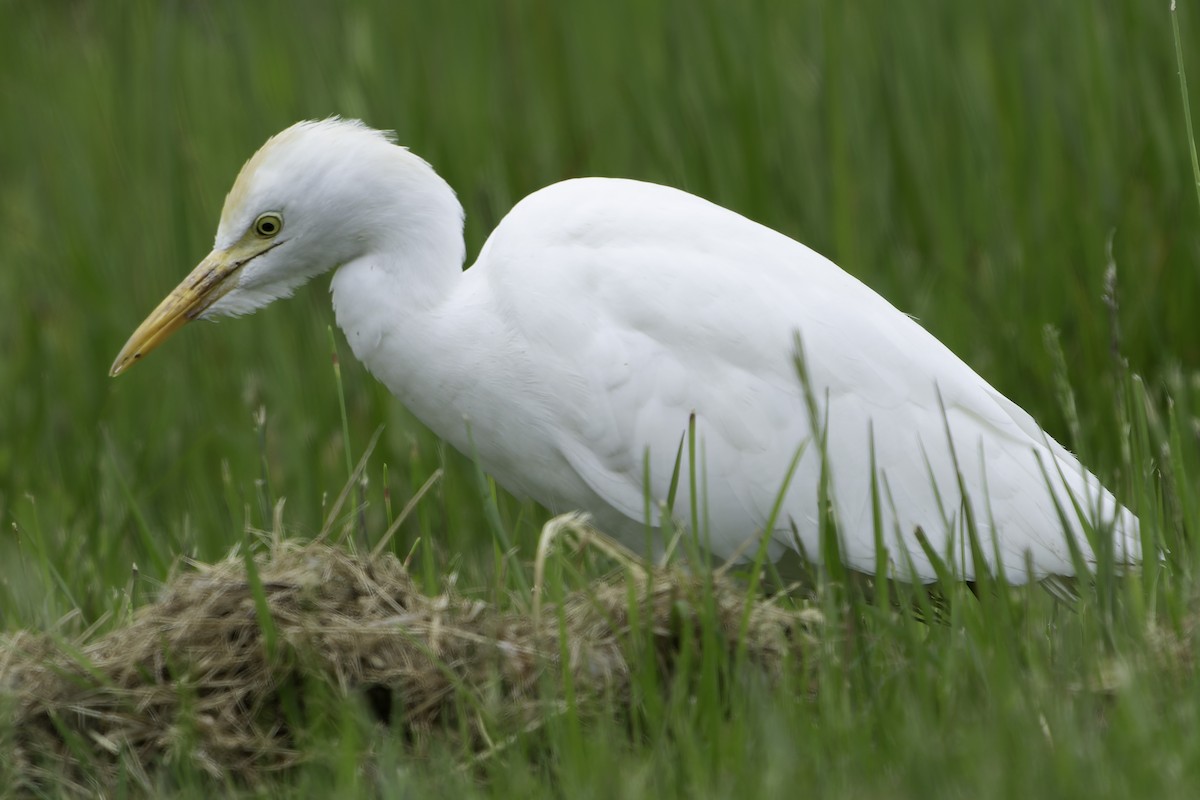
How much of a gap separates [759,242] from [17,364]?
299 centimetres

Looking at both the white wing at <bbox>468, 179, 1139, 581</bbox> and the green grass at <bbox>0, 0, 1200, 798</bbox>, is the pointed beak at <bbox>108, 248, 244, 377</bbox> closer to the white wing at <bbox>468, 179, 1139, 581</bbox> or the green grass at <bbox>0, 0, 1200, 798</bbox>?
the green grass at <bbox>0, 0, 1200, 798</bbox>

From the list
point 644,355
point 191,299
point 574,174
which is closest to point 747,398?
point 644,355

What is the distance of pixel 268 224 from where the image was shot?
3270 millimetres

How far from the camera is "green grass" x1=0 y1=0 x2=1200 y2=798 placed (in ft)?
14.2

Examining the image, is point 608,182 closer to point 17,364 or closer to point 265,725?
point 265,725

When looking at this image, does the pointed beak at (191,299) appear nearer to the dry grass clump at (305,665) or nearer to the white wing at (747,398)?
the white wing at (747,398)

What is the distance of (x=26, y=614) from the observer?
133 inches

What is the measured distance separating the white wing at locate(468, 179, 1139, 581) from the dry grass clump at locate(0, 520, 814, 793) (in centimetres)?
49

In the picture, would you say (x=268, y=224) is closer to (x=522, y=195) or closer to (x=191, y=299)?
(x=191, y=299)

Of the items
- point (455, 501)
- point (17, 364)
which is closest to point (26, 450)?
point (17, 364)

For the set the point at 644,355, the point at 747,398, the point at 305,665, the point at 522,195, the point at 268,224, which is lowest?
the point at 305,665

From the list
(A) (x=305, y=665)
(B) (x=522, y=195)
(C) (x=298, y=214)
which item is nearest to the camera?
(A) (x=305, y=665)

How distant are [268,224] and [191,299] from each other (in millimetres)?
232

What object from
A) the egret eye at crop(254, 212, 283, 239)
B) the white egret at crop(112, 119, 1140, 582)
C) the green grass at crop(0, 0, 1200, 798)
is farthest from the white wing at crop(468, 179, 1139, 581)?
the egret eye at crop(254, 212, 283, 239)
